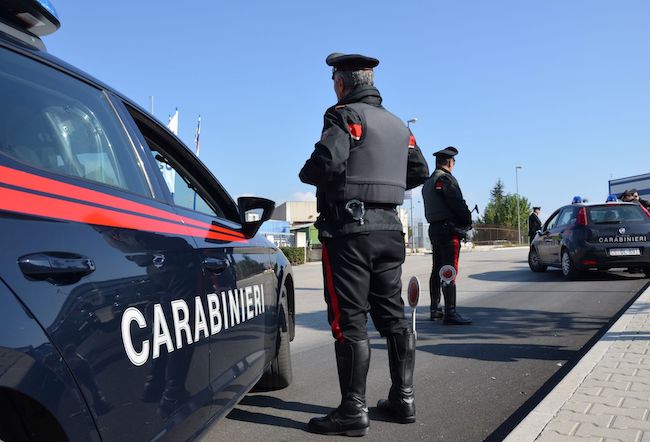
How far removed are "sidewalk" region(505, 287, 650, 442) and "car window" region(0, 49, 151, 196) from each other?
7.23ft

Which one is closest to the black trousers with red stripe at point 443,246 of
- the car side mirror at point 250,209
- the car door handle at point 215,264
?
the car side mirror at point 250,209

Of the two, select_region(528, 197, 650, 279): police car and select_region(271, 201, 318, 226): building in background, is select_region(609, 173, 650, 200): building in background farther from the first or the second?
select_region(271, 201, 318, 226): building in background

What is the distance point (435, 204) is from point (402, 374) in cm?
346

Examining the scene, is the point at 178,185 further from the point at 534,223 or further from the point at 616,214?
the point at 534,223

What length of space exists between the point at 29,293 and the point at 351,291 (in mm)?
1951

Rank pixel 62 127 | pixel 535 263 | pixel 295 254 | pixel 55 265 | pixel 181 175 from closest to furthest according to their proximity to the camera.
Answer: pixel 55 265
pixel 62 127
pixel 181 175
pixel 535 263
pixel 295 254

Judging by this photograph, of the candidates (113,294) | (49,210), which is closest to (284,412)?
(113,294)

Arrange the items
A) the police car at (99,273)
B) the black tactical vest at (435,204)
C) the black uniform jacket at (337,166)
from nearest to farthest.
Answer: the police car at (99,273)
the black uniform jacket at (337,166)
the black tactical vest at (435,204)

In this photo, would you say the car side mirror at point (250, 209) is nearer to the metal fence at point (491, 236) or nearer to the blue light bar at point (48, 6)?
the blue light bar at point (48, 6)

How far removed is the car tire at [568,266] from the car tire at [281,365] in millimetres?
8423

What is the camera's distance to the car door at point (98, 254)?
1.49m

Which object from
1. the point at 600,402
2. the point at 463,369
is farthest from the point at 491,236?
the point at 600,402

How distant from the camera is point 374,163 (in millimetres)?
3264

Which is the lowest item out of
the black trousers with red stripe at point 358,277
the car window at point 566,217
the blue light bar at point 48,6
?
the black trousers with red stripe at point 358,277
